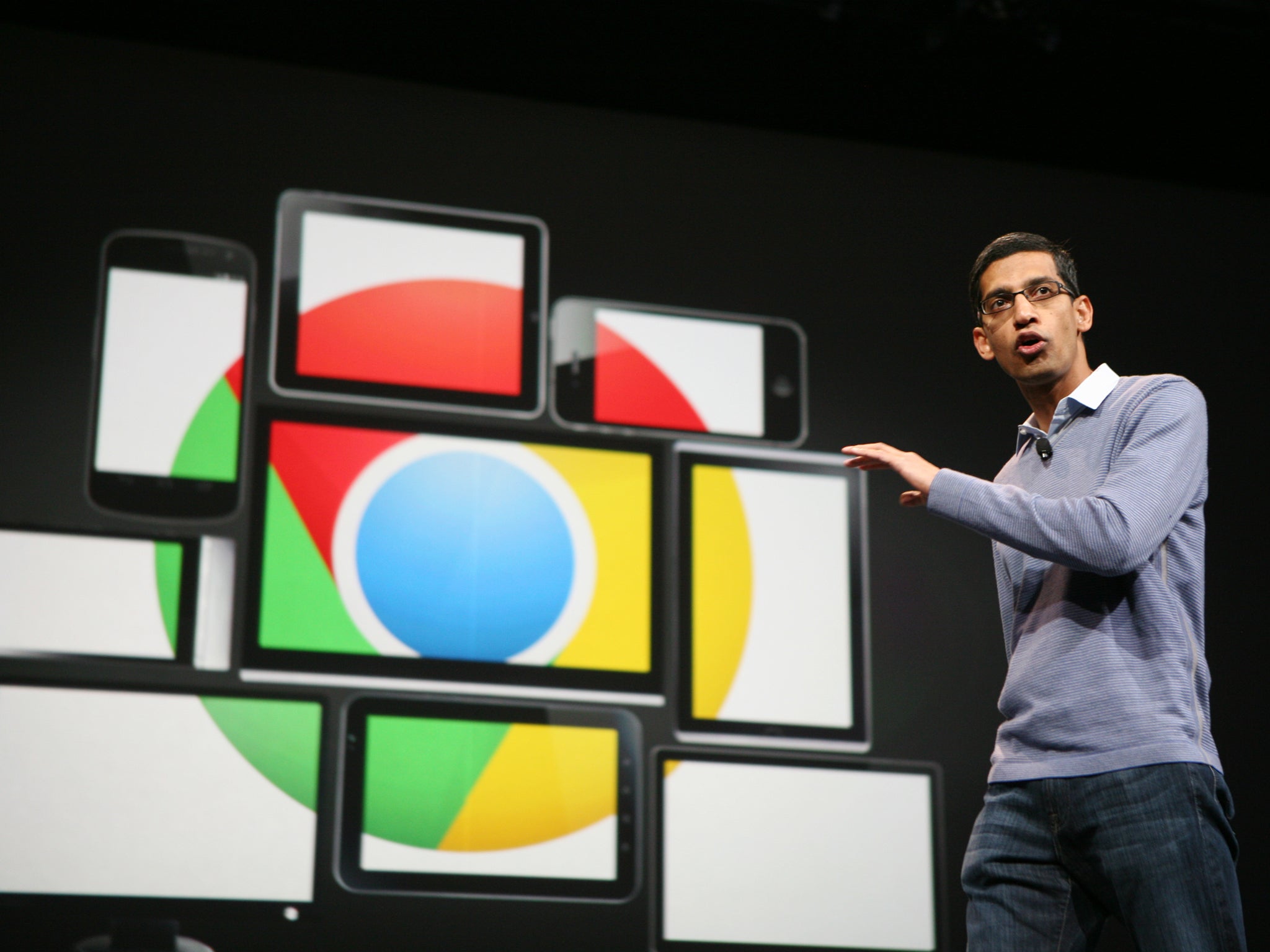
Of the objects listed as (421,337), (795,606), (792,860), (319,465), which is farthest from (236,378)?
(792,860)

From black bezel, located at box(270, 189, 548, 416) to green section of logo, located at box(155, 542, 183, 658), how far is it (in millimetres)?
392

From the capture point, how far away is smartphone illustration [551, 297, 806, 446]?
3.11 metres

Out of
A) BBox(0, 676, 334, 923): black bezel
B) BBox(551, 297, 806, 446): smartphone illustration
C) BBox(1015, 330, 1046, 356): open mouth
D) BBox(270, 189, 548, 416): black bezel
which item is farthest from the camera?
BBox(551, 297, 806, 446): smartphone illustration

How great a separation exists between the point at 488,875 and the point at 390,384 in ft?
3.35

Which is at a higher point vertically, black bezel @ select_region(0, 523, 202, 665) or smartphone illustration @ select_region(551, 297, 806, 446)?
smartphone illustration @ select_region(551, 297, 806, 446)

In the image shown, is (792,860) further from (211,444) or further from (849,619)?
(211,444)

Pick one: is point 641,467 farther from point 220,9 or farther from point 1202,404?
point 1202,404

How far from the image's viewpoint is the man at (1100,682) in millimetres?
1438

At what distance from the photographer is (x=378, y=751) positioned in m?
2.79

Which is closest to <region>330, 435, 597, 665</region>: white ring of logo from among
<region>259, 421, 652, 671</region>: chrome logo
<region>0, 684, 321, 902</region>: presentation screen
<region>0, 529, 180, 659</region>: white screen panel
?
<region>259, 421, 652, 671</region>: chrome logo

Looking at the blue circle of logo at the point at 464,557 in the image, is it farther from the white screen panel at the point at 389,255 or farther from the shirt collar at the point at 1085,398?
the shirt collar at the point at 1085,398

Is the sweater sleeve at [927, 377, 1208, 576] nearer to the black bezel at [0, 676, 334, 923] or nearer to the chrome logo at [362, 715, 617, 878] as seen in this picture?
the chrome logo at [362, 715, 617, 878]

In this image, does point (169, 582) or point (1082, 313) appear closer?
point (1082, 313)

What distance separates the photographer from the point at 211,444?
2.87 metres
